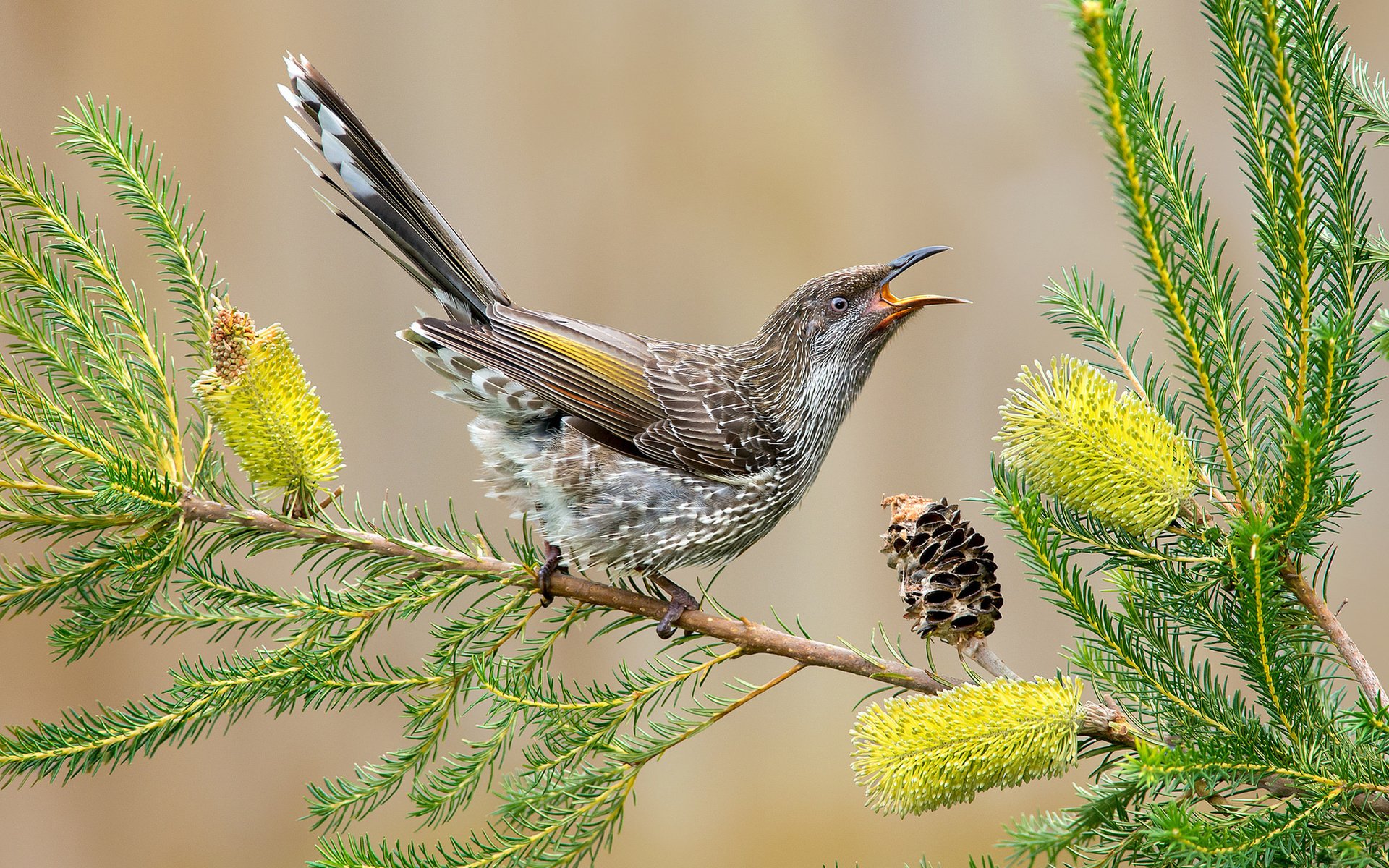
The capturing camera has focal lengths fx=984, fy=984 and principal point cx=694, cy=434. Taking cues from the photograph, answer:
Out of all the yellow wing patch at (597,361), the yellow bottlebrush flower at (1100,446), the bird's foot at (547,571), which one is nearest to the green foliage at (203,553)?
the bird's foot at (547,571)

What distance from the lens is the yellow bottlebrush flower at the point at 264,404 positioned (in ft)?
3.53

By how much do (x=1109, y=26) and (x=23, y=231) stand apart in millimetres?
1217

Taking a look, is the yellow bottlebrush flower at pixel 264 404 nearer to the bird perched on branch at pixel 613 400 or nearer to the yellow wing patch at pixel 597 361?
the bird perched on branch at pixel 613 400

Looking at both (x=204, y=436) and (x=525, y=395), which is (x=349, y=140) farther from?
(x=204, y=436)

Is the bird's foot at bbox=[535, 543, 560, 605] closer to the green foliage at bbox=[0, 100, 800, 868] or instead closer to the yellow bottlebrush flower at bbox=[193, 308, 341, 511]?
the green foliage at bbox=[0, 100, 800, 868]

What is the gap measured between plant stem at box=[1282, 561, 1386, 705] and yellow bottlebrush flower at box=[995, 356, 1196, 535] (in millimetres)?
110

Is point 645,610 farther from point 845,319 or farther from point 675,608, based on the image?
point 845,319

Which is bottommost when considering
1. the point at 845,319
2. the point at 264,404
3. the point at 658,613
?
the point at 658,613

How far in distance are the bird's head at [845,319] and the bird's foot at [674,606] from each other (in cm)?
59

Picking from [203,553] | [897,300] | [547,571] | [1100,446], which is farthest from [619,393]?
[1100,446]

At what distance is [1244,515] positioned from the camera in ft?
2.62

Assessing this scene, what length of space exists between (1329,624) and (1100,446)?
0.86 feet

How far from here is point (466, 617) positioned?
1.35 metres

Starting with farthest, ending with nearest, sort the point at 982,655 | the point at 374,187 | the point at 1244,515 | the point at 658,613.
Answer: the point at 374,187 → the point at 658,613 → the point at 982,655 → the point at 1244,515
